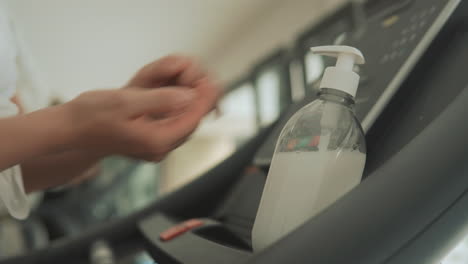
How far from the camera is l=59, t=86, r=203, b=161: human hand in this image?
263mm

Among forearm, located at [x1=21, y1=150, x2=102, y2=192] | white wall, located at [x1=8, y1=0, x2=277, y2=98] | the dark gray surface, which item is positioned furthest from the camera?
white wall, located at [x1=8, y1=0, x2=277, y2=98]

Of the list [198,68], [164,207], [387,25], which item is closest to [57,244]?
[164,207]

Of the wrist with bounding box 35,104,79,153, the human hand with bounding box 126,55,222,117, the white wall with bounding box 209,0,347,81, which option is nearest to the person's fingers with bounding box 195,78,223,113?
the human hand with bounding box 126,55,222,117

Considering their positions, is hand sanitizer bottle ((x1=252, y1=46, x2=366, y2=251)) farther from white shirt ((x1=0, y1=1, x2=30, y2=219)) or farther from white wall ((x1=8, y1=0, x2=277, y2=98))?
white wall ((x1=8, y1=0, x2=277, y2=98))

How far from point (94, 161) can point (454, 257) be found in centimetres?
38

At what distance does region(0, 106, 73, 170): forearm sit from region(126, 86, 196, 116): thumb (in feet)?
0.15

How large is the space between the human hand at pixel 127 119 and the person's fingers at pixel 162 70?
0.09 metres

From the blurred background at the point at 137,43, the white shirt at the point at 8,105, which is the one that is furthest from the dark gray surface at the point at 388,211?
the blurred background at the point at 137,43

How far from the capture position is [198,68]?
0.38 m

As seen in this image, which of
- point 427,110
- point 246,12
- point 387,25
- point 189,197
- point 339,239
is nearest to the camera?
point 339,239

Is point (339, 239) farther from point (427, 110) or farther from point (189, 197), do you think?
point (189, 197)

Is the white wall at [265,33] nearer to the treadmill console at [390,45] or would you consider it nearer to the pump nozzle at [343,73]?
the treadmill console at [390,45]

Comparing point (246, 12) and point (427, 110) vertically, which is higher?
point (427, 110)

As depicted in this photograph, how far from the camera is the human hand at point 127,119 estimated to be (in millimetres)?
263
